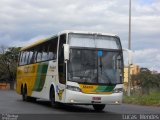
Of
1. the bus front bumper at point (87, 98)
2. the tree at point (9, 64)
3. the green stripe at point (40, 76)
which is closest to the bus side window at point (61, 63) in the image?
the bus front bumper at point (87, 98)

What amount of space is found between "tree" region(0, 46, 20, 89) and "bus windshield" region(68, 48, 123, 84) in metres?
80.0

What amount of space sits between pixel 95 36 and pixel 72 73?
219 cm

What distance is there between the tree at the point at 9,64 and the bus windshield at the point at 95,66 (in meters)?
80.0

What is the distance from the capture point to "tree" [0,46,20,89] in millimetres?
100312

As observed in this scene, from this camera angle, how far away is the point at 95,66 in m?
20.6

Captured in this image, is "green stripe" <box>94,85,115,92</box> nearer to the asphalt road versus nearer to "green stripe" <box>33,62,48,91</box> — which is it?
the asphalt road

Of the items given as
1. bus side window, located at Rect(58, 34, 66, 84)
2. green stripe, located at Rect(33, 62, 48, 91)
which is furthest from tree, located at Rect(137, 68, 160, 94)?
bus side window, located at Rect(58, 34, 66, 84)

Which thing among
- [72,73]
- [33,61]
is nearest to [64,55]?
[72,73]

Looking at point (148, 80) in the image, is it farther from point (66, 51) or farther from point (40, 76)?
point (66, 51)

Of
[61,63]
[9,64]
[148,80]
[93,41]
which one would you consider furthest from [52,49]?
[9,64]

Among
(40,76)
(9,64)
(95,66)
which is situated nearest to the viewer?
(95,66)

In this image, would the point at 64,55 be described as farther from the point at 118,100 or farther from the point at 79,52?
→ the point at 118,100

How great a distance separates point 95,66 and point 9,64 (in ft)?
273

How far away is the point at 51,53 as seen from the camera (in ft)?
76.0
